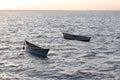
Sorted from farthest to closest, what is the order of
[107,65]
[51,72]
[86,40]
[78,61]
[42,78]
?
[86,40] < [78,61] < [107,65] < [51,72] < [42,78]

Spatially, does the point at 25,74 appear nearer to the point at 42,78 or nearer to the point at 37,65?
the point at 42,78

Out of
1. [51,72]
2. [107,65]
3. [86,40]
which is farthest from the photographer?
[86,40]

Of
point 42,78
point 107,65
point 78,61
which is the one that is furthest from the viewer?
point 78,61

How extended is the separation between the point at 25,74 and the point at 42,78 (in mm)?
2719

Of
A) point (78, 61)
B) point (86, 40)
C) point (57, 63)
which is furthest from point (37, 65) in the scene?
point (86, 40)

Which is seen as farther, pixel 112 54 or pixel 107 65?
pixel 112 54

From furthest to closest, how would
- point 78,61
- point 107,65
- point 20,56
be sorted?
point 20,56
point 78,61
point 107,65

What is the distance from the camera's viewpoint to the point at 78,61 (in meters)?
44.9

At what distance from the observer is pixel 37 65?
139 ft

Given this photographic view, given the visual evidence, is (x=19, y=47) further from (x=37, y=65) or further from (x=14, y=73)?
(x=14, y=73)

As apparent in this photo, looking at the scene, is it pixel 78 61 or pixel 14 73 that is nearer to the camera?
pixel 14 73

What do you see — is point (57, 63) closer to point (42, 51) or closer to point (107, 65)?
point (42, 51)

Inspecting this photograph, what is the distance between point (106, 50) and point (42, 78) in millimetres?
22499

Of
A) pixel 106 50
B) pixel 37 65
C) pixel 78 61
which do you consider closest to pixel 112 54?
pixel 106 50
